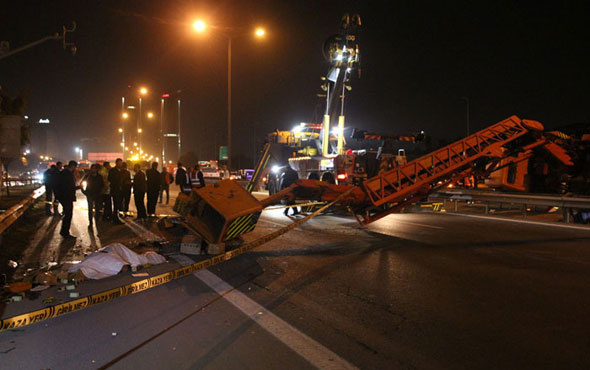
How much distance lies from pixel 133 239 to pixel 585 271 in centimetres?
853

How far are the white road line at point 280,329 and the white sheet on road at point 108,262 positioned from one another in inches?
41.9

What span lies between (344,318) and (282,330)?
2.43ft

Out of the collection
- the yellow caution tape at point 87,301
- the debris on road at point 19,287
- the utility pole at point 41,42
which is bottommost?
the debris on road at point 19,287

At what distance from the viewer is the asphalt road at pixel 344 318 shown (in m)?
3.57

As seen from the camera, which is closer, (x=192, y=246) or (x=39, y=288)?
(x=39, y=288)

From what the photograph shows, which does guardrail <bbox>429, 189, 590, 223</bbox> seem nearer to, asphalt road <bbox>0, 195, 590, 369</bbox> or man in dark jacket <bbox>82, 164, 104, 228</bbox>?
asphalt road <bbox>0, 195, 590, 369</bbox>

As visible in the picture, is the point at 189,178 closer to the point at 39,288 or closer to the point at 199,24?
the point at 199,24

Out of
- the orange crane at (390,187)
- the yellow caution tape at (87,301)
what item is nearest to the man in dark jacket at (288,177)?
the orange crane at (390,187)

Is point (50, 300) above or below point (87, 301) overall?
below

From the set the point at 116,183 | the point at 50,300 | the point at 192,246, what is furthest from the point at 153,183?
the point at 50,300

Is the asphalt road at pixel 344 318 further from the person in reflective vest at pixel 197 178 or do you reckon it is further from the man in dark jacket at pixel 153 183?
the person in reflective vest at pixel 197 178

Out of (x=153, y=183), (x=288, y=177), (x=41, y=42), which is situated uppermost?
(x=41, y=42)

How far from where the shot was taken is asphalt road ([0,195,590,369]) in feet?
11.7

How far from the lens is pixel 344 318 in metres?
4.52
